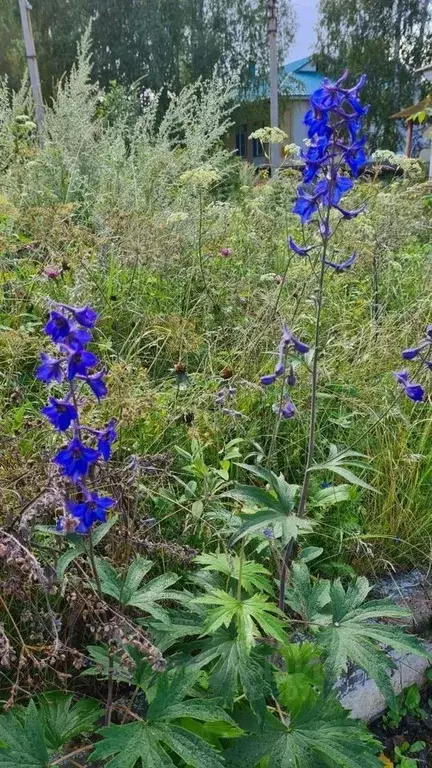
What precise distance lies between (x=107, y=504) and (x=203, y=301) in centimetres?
235

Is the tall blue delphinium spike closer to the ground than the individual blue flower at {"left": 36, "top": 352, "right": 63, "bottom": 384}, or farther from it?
farther from it

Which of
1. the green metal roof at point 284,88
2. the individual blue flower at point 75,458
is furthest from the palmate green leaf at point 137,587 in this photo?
the green metal roof at point 284,88

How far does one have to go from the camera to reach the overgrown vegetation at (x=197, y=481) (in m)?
1.35

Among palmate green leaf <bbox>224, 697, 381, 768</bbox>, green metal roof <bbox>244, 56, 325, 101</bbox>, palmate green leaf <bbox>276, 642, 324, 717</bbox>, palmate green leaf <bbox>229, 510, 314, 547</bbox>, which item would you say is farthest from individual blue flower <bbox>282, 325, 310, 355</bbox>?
green metal roof <bbox>244, 56, 325, 101</bbox>

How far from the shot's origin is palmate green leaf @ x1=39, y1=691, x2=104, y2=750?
134 centimetres

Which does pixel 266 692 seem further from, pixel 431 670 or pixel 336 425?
pixel 336 425

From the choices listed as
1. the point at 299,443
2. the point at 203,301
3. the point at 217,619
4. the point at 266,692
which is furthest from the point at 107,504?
the point at 203,301

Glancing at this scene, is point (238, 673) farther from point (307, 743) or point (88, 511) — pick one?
point (88, 511)

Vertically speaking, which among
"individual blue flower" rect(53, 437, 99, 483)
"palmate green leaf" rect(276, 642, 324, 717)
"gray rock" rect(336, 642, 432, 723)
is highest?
"individual blue flower" rect(53, 437, 99, 483)

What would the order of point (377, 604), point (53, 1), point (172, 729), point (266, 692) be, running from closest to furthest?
point (172, 729), point (266, 692), point (377, 604), point (53, 1)

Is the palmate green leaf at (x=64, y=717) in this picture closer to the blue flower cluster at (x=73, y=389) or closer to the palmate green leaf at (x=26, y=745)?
the palmate green leaf at (x=26, y=745)

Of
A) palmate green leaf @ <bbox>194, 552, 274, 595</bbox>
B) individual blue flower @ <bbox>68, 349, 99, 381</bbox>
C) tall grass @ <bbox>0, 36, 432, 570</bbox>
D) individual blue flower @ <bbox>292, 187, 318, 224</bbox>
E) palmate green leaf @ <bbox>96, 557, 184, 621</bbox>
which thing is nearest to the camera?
individual blue flower @ <bbox>68, 349, 99, 381</bbox>

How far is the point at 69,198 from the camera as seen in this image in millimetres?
4391

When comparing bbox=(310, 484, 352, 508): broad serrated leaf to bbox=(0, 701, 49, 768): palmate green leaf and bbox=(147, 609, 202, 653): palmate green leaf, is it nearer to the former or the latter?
bbox=(147, 609, 202, 653): palmate green leaf
